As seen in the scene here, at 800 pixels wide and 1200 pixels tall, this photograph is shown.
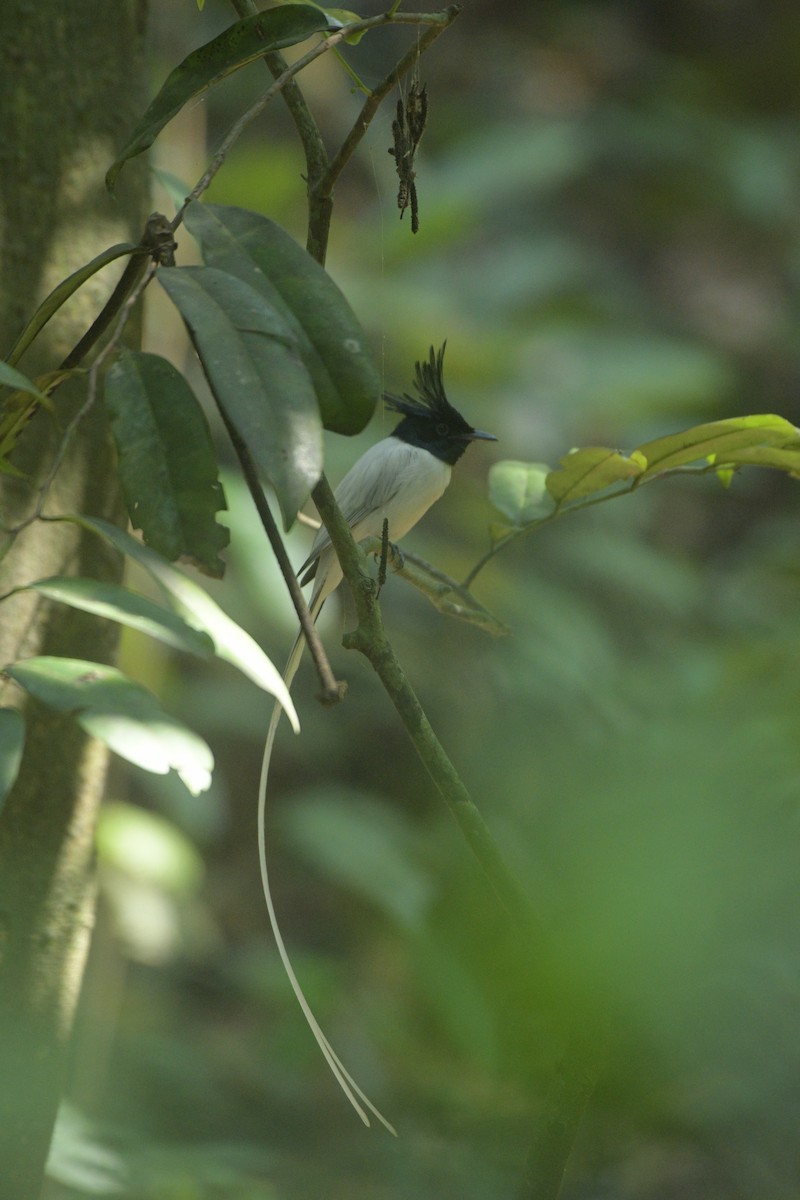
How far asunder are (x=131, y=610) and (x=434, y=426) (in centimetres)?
116

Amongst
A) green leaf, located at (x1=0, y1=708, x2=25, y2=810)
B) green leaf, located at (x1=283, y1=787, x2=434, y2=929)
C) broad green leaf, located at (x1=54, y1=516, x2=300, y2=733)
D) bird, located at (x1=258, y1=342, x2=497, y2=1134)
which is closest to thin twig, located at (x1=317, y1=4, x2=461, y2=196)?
broad green leaf, located at (x1=54, y1=516, x2=300, y2=733)

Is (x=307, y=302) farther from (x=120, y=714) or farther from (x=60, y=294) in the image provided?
(x=120, y=714)

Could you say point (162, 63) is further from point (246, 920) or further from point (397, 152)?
point (246, 920)

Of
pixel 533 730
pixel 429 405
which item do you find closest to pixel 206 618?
pixel 429 405

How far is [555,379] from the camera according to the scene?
3271 millimetres

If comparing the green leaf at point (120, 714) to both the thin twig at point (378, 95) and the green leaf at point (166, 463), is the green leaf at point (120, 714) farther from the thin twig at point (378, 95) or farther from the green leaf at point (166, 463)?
the thin twig at point (378, 95)

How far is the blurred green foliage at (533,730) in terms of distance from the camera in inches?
24.8

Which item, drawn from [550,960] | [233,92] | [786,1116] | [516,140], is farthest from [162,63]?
[550,960]

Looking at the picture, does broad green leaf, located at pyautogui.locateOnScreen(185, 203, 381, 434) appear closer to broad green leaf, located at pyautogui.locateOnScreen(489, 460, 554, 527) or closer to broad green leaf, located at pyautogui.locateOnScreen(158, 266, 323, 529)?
broad green leaf, located at pyautogui.locateOnScreen(158, 266, 323, 529)

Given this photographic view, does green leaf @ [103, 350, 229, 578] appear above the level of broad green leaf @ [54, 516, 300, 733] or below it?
above

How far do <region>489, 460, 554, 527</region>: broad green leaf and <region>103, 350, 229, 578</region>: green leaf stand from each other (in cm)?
37

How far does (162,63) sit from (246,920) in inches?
96.4

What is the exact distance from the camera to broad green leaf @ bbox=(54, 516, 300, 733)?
63 centimetres

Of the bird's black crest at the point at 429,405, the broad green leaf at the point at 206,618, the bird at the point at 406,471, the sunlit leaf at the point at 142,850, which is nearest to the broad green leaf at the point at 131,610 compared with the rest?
the broad green leaf at the point at 206,618
